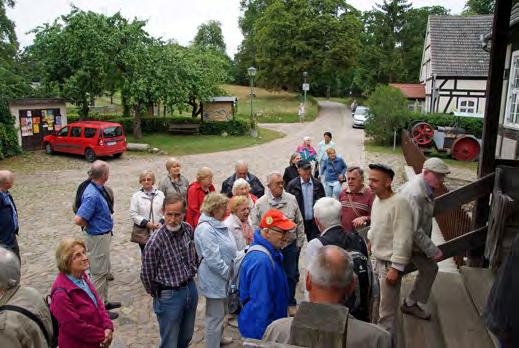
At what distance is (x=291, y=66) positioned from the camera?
48.3 m

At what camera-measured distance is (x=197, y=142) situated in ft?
82.8

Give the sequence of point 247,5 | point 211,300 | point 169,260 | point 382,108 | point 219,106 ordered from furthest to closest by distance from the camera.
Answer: point 247,5
point 219,106
point 382,108
point 211,300
point 169,260

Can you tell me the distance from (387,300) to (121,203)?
941 cm

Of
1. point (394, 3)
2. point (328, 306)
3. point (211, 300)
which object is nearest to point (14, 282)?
point (211, 300)

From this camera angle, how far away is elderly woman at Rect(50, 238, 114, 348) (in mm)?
3303

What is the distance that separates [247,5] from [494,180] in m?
69.8

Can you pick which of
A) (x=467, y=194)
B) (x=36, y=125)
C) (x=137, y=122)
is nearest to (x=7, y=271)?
(x=467, y=194)

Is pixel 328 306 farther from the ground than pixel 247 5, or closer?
closer

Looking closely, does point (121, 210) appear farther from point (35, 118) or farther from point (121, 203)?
point (35, 118)

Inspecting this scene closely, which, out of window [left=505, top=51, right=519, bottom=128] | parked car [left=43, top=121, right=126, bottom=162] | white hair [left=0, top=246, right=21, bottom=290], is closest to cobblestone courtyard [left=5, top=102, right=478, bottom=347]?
parked car [left=43, top=121, right=126, bottom=162]

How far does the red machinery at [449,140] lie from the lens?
19.1 m

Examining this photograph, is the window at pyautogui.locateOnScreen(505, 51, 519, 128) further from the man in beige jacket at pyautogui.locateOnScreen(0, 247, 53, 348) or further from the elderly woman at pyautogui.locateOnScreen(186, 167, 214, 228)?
the man in beige jacket at pyautogui.locateOnScreen(0, 247, 53, 348)

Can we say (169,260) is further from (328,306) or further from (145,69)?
(145,69)

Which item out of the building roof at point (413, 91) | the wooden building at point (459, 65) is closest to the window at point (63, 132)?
the wooden building at point (459, 65)
